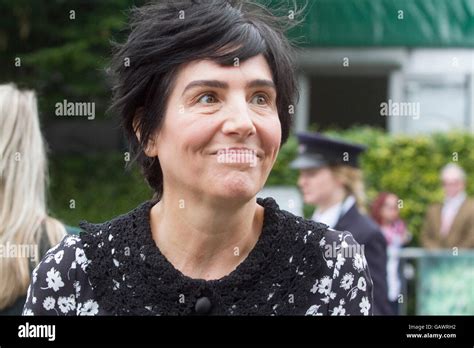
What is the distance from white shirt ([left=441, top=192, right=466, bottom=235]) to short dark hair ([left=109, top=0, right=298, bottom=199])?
618 centimetres

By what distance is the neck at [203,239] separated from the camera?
6.97 ft

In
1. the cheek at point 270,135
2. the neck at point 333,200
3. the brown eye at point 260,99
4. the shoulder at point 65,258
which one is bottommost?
the shoulder at point 65,258

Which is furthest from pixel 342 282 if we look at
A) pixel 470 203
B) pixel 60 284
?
pixel 470 203

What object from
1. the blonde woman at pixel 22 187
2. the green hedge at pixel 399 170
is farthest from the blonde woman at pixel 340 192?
the green hedge at pixel 399 170

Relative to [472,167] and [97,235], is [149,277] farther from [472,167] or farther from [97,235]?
[472,167]

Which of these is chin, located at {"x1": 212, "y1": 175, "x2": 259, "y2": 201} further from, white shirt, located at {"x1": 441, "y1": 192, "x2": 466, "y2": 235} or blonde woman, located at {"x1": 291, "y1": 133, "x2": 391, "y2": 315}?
white shirt, located at {"x1": 441, "y1": 192, "x2": 466, "y2": 235}

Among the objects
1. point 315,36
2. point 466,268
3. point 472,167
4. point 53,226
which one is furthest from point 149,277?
point 315,36

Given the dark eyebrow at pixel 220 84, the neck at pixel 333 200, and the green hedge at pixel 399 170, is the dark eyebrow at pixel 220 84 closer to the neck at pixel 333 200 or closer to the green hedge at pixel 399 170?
the neck at pixel 333 200

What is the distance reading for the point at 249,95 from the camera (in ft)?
6.63

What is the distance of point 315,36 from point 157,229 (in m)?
9.54

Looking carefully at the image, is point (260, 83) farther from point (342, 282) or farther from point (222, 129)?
point (342, 282)

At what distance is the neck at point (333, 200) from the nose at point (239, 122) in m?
3.25

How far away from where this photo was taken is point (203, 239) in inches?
84.4

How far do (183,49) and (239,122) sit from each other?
0.75 ft
